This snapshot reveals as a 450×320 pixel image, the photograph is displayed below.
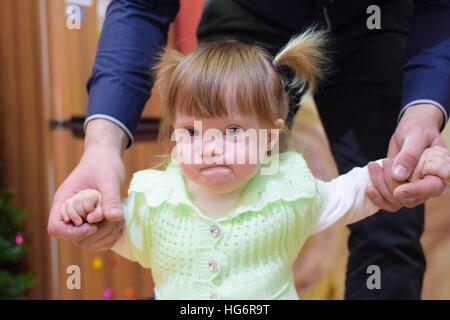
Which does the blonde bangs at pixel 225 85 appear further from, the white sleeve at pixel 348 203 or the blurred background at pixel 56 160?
the blurred background at pixel 56 160

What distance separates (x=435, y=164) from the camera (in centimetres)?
71

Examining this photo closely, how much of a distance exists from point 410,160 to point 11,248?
1.52 meters

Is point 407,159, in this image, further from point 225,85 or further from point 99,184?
point 99,184

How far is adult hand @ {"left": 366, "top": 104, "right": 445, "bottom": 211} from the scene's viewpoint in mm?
710

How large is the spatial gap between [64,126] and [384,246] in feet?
4.04

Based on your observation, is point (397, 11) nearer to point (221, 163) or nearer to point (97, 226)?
point (221, 163)

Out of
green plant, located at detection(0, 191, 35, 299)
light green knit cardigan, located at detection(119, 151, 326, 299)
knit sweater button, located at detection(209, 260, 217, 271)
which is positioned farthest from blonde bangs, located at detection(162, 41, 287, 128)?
green plant, located at detection(0, 191, 35, 299)

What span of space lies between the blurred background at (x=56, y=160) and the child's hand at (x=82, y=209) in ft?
1.78

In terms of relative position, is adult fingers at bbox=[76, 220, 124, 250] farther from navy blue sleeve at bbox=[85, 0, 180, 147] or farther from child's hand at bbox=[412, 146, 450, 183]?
child's hand at bbox=[412, 146, 450, 183]

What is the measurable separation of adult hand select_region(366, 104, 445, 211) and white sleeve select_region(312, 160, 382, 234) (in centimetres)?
2

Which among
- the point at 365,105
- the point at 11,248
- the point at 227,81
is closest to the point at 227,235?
the point at 227,81

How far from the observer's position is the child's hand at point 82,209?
0.74 metres

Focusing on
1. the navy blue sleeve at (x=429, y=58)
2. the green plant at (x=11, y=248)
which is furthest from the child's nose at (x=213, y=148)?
the green plant at (x=11, y=248)
